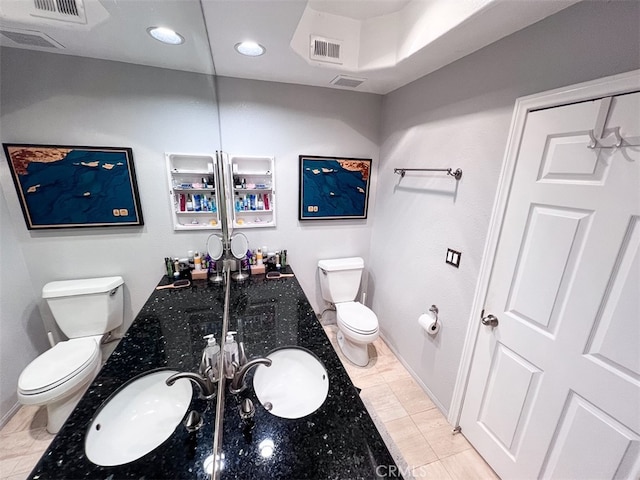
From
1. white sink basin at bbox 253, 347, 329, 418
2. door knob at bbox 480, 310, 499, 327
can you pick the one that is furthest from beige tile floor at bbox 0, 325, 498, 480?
white sink basin at bbox 253, 347, 329, 418

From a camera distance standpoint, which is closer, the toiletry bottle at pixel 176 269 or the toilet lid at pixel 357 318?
the toiletry bottle at pixel 176 269

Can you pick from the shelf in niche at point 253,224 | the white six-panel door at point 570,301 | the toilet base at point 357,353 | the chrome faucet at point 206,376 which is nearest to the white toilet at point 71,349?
the chrome faucet at point 206,376

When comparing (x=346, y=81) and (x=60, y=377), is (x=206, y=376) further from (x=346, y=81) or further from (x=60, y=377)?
(x=346, y=81)

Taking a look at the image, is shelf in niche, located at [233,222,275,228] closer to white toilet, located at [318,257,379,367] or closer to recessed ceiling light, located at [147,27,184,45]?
white toilet, located at [318,257,379,367]

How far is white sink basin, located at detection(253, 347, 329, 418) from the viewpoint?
98 cm

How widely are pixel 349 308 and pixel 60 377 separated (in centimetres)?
204

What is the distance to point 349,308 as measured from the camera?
7.61ft

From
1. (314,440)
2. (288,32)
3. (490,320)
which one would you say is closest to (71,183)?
(314,440)

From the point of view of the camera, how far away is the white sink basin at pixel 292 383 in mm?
985

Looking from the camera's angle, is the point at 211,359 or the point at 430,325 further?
the point at 430,325

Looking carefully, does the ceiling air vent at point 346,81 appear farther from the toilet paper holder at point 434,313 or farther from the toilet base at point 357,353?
the toilet base at point 357,353

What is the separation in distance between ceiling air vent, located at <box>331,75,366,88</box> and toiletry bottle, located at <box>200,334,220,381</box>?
6.35 feet

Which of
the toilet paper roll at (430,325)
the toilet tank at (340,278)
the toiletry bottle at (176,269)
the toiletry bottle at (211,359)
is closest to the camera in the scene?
the toiletry bottle at (211,359)

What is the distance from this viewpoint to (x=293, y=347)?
3.83ft
